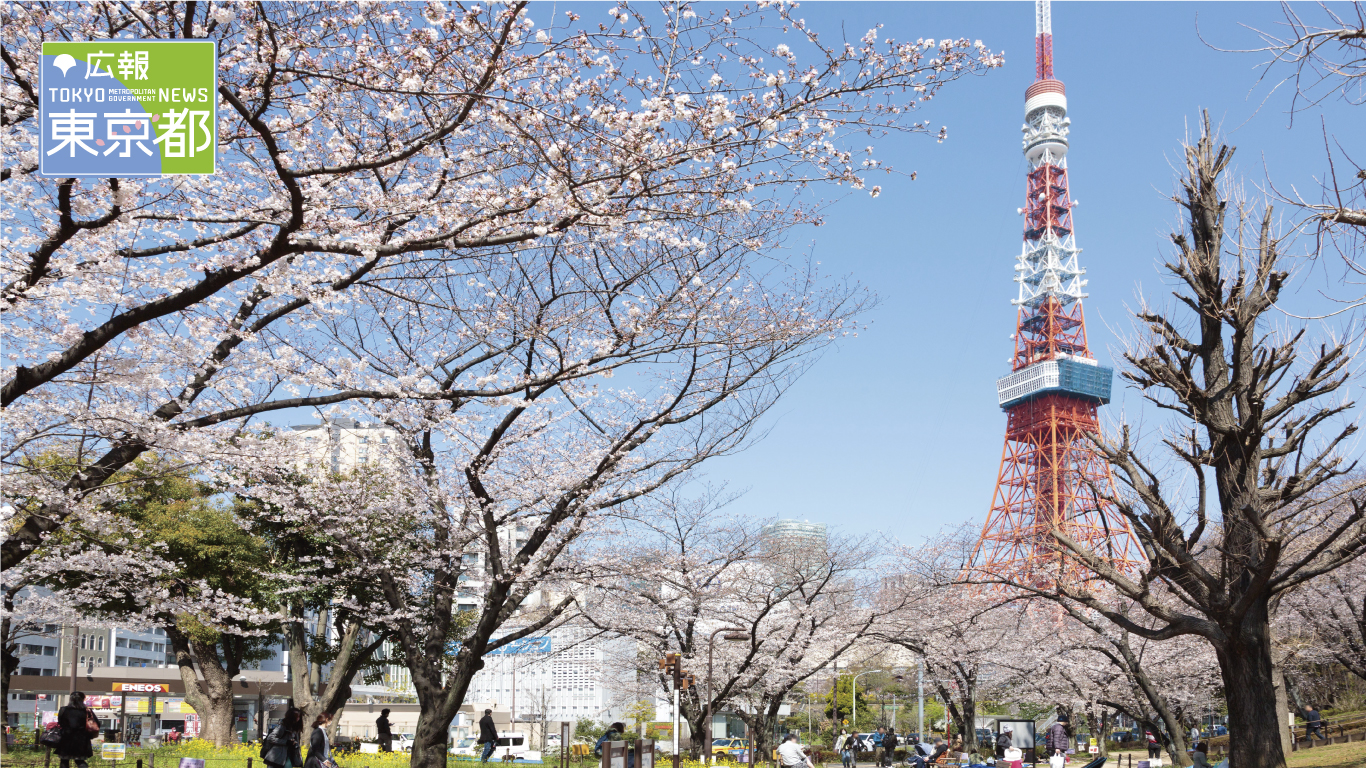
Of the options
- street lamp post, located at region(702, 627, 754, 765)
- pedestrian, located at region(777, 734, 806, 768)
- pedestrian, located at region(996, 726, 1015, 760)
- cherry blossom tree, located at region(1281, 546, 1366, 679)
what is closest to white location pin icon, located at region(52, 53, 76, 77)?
pedestrian, located at region(777, 734, 806, 768)

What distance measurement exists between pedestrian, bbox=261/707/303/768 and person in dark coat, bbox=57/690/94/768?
11.6 feet

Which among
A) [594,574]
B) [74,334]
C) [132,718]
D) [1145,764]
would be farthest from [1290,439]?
[132,718]

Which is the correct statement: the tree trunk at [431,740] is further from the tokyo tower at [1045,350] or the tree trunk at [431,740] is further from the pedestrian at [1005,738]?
the tokyo tower at [1045,350]

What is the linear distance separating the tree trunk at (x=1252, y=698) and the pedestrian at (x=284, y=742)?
9.80 meters

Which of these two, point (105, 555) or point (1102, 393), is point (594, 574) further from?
point (1102, 393)

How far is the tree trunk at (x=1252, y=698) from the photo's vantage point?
1033cm

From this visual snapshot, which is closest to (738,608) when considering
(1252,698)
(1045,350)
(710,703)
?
(710,703)

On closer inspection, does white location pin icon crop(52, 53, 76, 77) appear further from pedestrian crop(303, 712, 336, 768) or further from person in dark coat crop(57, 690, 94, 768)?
person in dark coat crop(57, 690, 94, 768)

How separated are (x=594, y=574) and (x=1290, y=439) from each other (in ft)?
29.8

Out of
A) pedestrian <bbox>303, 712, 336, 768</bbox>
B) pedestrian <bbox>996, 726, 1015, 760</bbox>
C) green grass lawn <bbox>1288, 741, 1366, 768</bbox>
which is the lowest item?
pedestrian <bbox>996, 726, 1015, 760</bbox>

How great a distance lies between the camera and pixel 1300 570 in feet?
36.1

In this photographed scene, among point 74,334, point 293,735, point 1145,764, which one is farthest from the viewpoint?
point 1145,764

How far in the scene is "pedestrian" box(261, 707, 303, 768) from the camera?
9977mm

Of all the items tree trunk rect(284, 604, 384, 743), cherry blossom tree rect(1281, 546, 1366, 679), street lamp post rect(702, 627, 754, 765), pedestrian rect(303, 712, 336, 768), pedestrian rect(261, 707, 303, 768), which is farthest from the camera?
cherry blossom tree rect(1281, 546, 1366, 679)
